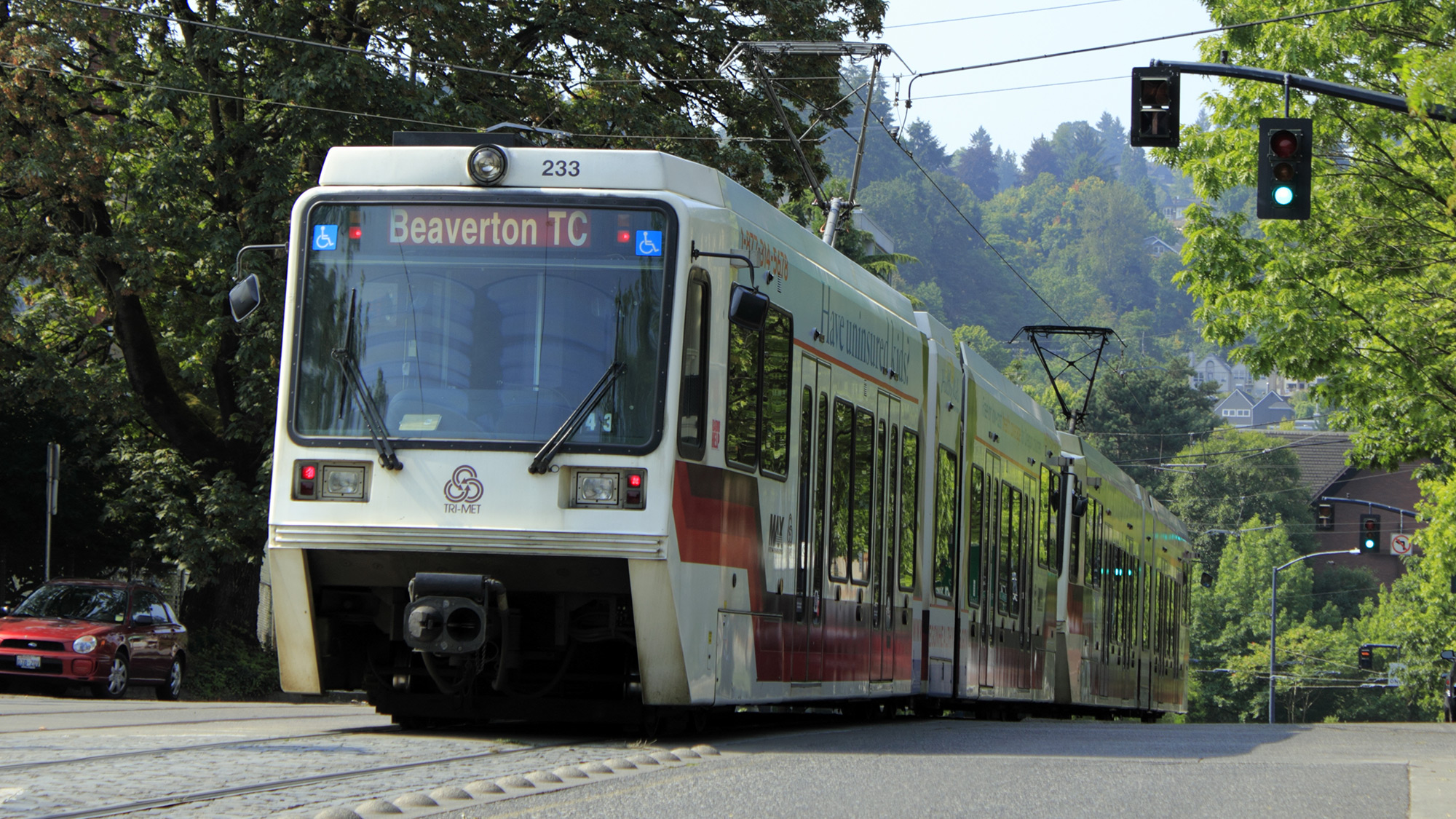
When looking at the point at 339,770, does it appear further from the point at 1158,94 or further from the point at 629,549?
the point at 1158,94

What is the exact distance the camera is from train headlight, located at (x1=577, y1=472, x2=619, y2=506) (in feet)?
33.1

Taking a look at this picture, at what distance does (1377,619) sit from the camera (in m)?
81.2

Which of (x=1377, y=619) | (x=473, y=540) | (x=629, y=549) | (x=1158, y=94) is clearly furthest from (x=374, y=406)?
(x=1377, y=619)

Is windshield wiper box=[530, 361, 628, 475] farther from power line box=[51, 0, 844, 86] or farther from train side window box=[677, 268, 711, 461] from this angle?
power line box=[51, 0, 844, 86]

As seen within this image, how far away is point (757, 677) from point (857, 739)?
3.34 ft

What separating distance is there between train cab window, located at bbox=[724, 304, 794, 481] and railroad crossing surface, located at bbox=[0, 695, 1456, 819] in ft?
5.74

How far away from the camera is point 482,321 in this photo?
33.8 ft

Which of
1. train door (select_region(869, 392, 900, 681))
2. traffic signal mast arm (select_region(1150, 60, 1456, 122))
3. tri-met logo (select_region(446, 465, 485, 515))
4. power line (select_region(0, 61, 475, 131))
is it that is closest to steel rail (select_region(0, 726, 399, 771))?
tri-met logo (select_region(446, 465, 485, 515))

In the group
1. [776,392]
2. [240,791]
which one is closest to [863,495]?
[776,392]

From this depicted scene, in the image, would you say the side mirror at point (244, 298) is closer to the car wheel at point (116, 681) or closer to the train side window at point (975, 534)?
the train side window at point (975, 534)

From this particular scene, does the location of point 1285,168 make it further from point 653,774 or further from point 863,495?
point 653,774

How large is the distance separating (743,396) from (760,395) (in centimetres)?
29

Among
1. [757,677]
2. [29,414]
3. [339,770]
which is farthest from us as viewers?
[29,414]

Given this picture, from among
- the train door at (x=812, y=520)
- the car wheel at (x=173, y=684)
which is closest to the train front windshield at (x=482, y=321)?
the train door at (x=812, y=520)
